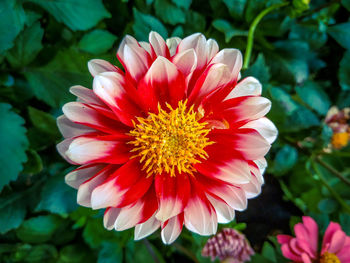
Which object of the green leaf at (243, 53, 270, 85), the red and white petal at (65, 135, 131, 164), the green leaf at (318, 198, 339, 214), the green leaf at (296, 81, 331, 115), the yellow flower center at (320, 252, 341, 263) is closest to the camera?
the red and white petal at (65, 135, 131, 164)

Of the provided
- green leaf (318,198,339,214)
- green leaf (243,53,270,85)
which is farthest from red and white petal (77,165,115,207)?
green leaf (318,198,339,214)

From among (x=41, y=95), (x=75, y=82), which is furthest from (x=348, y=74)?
(x=41, y=95)

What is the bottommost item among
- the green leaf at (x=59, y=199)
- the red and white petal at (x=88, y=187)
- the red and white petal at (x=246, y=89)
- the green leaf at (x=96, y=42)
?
the green leaf at (x=59, y=199)

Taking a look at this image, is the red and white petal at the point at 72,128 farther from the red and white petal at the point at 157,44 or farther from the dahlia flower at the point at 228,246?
the dahlia flower at the point at 228,246

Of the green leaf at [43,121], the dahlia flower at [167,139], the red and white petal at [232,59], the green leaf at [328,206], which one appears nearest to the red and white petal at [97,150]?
the dahlia flower at [167,139]

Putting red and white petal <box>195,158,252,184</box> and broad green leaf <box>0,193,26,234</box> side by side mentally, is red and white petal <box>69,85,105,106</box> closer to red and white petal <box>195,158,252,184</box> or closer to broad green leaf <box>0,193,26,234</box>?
red and white petal <box>195,158,252,184</box>

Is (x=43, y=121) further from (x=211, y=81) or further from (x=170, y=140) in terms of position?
(x=211, y=81)
